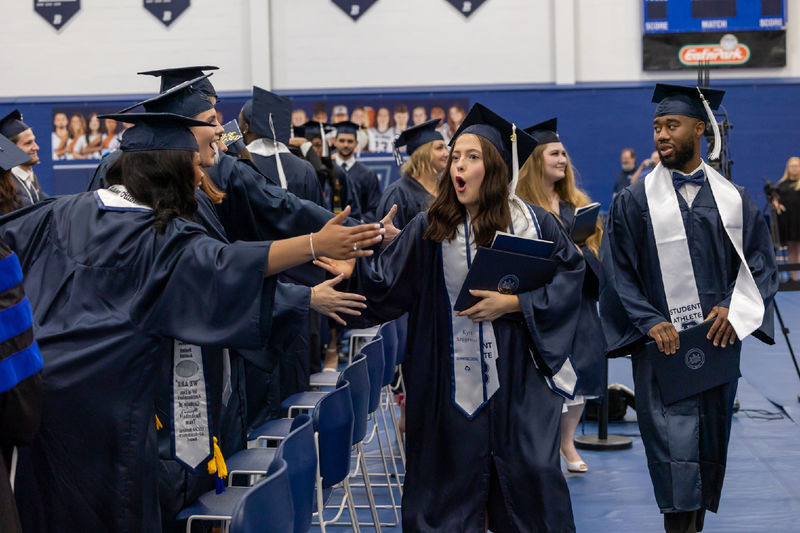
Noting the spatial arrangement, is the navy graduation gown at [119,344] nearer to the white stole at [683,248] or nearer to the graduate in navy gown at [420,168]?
the white stole at [683,248]

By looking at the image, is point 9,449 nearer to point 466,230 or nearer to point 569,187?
point 466,230

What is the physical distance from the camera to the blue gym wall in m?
17.2

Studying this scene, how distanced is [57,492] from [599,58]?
629 inches

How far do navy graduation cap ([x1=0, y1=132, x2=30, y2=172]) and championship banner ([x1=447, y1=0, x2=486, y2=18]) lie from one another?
46.2 ft

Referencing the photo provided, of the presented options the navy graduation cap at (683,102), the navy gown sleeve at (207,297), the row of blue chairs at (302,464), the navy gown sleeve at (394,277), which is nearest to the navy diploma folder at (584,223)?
the navy graduation cap at (683,102)

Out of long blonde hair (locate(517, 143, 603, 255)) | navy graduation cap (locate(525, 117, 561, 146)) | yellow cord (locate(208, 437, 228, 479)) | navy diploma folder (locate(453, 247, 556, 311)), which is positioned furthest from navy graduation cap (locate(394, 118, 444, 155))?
yellow cord (locate(208, 437, 228, 479))

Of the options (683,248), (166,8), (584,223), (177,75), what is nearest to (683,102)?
(683,248)

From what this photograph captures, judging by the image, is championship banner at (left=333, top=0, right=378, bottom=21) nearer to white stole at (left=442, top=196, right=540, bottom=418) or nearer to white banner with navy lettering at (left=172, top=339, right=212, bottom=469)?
white stole at (left=442, top=196, right=540, bottom=418)

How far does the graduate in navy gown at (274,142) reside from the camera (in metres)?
6.16

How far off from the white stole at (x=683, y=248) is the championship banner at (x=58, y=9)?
15871 mm

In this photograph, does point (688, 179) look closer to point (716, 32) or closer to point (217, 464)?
point (217, 464)

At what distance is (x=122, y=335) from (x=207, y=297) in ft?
0.85

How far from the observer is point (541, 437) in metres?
3.60

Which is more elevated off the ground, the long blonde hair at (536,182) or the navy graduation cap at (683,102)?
the navy graduation cap at (683,102)
